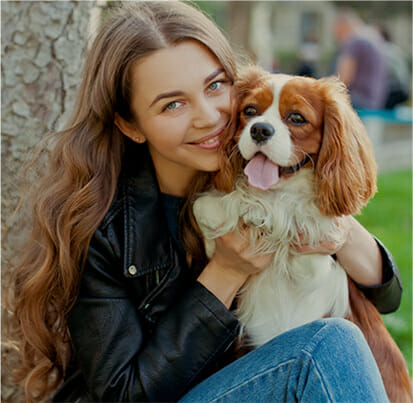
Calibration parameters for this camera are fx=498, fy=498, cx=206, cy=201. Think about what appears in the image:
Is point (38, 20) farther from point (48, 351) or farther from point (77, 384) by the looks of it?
point (77, 384)

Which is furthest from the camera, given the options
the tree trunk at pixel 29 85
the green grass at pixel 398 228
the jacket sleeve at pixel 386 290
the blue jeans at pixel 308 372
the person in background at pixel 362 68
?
the person in background at pixel 362 68

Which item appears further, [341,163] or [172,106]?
[172,106]

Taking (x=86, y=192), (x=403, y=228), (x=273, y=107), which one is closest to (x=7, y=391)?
(x=86, y=192)

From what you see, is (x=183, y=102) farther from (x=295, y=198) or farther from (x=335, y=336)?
(x=335, y=336)


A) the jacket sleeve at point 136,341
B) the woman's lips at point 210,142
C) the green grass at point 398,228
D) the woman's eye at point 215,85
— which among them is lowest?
the green grass at point 398,228

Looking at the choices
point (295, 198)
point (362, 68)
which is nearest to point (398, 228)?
point (362, 68)

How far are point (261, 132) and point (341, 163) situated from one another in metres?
0.36

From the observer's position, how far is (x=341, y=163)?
204cm

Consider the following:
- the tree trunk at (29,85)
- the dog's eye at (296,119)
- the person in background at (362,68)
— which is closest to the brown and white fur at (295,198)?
the dog's eye at (296,119)

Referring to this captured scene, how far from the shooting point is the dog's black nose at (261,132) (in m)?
1.96

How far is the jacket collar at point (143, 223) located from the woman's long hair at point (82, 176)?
0.30ft

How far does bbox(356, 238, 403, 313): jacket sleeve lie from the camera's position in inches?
91.2

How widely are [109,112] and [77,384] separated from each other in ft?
4.02

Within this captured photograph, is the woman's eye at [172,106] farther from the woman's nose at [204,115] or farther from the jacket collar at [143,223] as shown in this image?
the jacket collar at [143,223]
